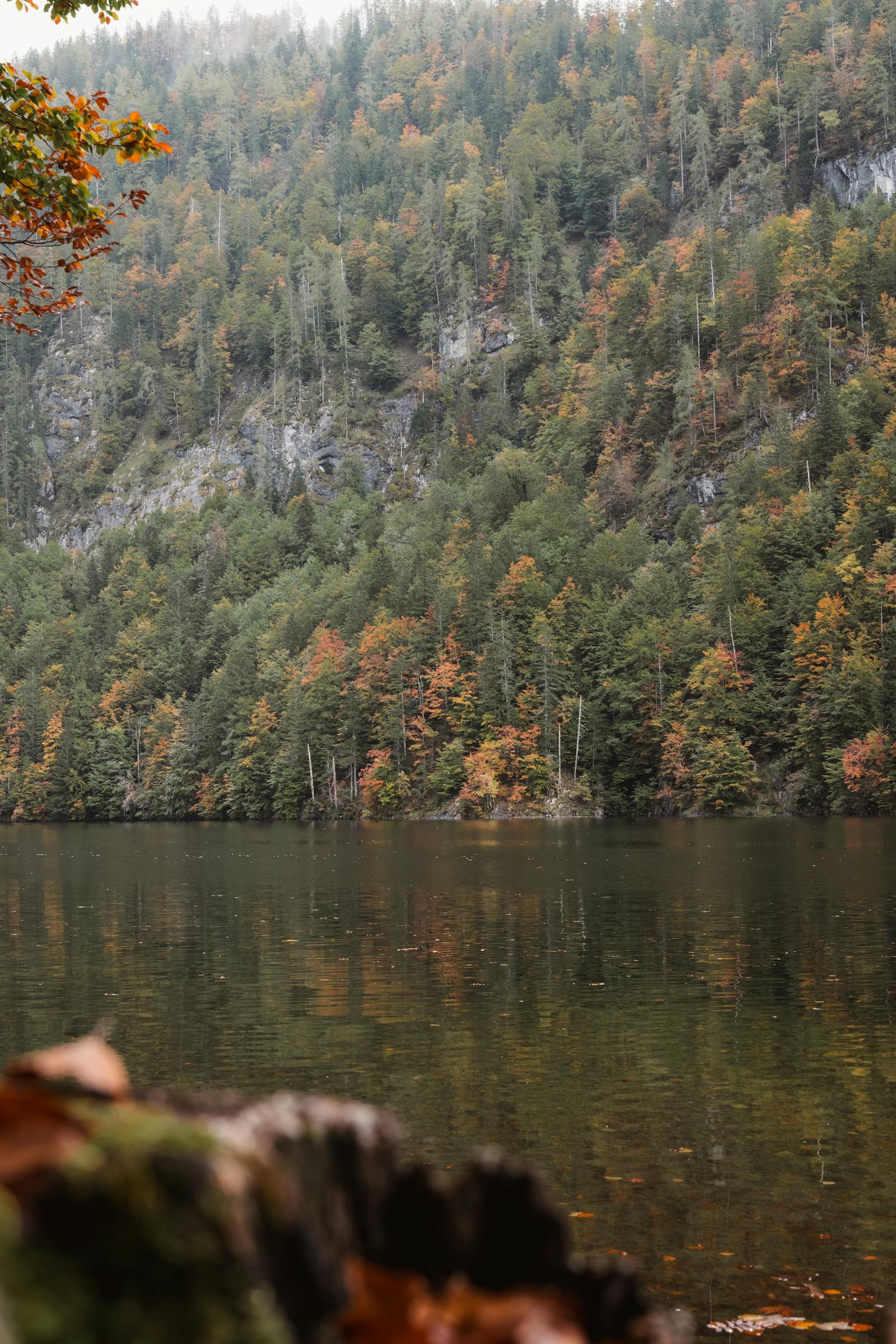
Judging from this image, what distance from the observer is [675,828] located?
79.9m

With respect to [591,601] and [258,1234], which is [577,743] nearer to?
[591,601]

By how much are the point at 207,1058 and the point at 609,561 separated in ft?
350

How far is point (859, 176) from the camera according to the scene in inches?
7239

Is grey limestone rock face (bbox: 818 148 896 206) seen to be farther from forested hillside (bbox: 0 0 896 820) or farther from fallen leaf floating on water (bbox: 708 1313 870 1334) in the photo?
fallen leaf floating on water (bbox: 708 1313 870 1334)

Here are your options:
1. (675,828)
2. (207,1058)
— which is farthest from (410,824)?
(207,1058)

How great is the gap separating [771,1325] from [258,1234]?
8193 mm

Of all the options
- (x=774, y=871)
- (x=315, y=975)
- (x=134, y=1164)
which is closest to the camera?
(x=134, y=1164)

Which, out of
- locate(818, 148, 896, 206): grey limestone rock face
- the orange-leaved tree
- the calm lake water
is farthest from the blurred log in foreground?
locate(818, 148, 896, 206): grey limestone rock face

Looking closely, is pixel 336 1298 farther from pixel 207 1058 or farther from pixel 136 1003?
pixel 136 1003

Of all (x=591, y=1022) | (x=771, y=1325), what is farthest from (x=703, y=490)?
(x=771, y=1325)

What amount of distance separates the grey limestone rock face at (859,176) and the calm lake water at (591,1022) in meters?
162

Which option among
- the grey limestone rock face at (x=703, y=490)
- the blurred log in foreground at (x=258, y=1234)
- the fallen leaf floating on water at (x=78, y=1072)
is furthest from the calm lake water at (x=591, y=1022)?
the grey limestone rock face at (x=703, y=490)

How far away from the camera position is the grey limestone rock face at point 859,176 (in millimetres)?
179375

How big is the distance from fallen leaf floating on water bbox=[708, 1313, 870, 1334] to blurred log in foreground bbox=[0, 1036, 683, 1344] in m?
7.49
